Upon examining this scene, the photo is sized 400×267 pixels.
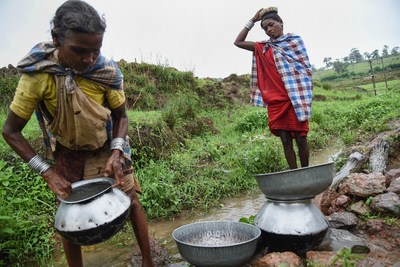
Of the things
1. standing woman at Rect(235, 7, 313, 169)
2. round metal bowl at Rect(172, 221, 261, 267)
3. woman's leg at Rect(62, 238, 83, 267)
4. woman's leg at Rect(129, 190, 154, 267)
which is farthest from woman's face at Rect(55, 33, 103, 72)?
standing woman at Rect(235, 7, 313, 169)

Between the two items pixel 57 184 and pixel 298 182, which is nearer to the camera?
pixel 57 184

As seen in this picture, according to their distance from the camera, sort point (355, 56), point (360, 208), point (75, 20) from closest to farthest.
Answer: point (75, 20)
point (360, 208)
point (355, 56)

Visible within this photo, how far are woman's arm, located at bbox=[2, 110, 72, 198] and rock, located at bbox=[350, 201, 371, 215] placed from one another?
2398mm

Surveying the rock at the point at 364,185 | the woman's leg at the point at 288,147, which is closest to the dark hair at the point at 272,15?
the woman's leg at the point at 288,147

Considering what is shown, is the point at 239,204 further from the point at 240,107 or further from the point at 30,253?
the point at 240,107

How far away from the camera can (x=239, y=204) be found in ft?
14.5

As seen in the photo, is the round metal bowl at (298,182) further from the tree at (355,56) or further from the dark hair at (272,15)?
the tree at (355,56)

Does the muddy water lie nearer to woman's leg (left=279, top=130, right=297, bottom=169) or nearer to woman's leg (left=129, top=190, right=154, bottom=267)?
woman's leg (left=129, top=190, right=154, bottom=267)

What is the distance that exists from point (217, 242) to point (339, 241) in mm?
956

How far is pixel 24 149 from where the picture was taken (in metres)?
2.04

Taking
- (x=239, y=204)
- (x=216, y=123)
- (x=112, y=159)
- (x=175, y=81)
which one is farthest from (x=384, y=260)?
(x=175, y=81)

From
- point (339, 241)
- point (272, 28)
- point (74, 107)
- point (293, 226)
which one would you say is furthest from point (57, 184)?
point (272, 28)

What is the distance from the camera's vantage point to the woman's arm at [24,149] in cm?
198

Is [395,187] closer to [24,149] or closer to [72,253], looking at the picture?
[72,253]
